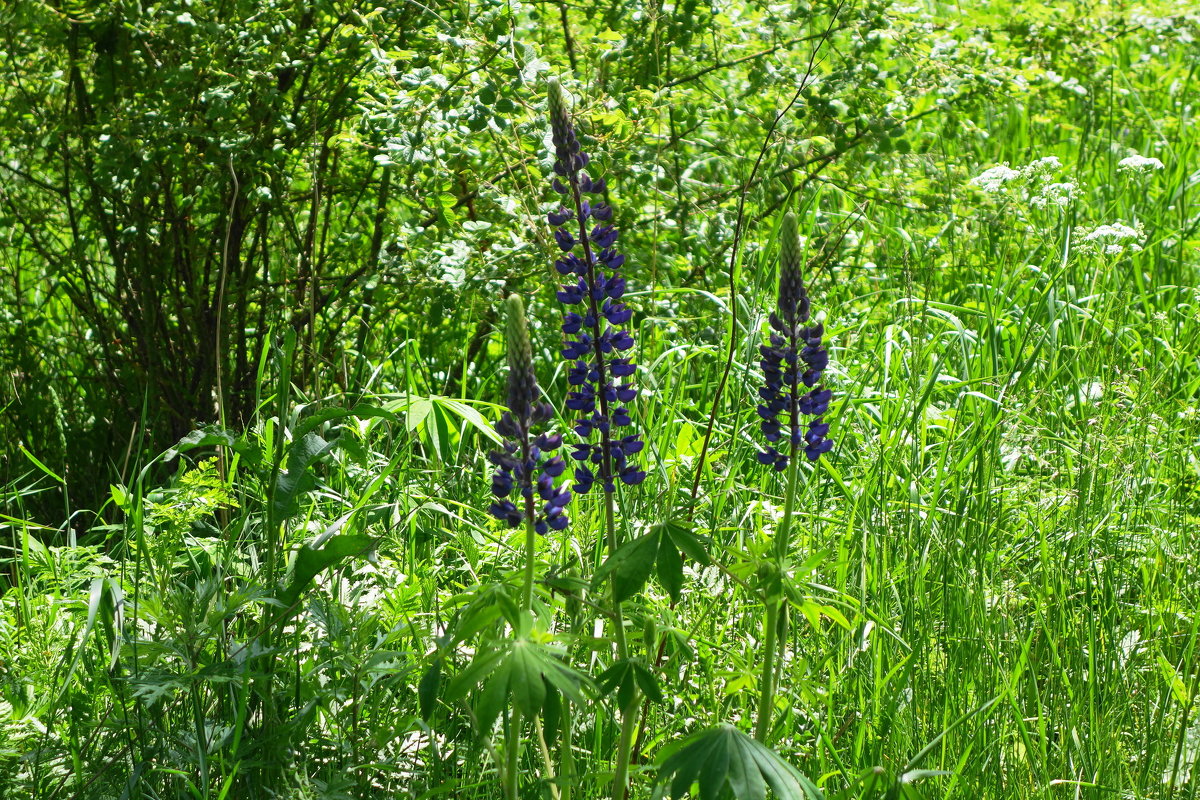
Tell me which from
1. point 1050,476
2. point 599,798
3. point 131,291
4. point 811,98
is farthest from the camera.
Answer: point 131,291

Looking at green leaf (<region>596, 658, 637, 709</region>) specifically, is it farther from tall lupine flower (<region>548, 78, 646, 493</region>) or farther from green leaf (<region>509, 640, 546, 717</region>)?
tall lupine flower (<region>548, 78, 646, 493</region>)

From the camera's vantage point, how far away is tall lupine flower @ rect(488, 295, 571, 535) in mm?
1590

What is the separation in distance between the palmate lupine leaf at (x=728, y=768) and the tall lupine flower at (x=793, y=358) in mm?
459

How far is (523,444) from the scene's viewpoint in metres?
1.66

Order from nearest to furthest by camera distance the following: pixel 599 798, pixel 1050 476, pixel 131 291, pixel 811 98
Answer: pixel 599 798, pixel 1050 476, pixel 811 98, pixel 131 291

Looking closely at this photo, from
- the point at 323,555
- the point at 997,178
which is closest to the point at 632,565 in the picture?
the point at 323,555

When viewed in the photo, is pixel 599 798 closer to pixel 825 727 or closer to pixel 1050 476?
pixel 825 727

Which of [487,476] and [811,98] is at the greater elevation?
[811,98]

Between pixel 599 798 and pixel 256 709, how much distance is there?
2.46ft

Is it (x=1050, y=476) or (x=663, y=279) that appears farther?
(x=663, y=279)

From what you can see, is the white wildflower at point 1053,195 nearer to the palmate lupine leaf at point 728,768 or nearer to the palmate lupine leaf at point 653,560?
the palmate lupine leaf at point 653,560

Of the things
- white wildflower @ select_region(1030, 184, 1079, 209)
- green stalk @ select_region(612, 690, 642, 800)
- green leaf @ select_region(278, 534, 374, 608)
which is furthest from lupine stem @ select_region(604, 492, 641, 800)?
white wildflower @ select_region(1030, 184, 1079, 209)

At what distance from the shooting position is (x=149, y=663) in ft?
7.30

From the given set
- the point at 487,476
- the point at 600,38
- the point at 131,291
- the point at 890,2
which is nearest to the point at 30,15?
the point at 131,291
